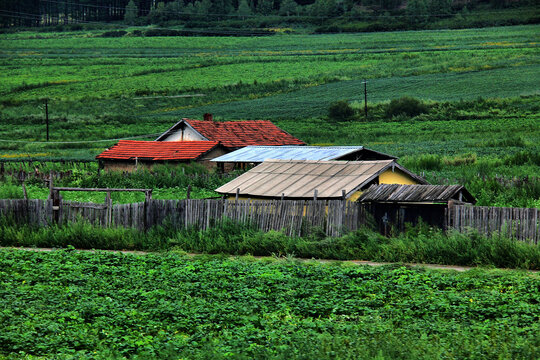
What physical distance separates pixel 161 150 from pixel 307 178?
26636 mm

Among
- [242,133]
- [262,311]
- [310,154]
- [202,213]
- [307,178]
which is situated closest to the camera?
[262,311]

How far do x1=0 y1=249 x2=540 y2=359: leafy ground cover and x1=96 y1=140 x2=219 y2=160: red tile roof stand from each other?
31428 mm

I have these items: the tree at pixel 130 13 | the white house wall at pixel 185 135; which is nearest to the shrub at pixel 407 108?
the white house wall at pixel 185 135

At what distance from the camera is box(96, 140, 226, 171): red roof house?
50.5 metres

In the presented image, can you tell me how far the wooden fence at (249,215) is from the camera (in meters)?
20.5

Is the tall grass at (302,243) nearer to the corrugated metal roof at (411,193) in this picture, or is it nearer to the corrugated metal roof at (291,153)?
the corrugated metal roof at (411,193)

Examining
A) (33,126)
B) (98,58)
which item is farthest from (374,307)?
(98,58)

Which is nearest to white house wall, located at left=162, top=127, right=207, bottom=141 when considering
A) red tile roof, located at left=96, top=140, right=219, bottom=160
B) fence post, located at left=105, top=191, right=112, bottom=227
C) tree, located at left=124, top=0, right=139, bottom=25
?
red tile roof, located at left=96, top=140, right=219, bottom=160

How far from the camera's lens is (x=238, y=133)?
55875 millimetres

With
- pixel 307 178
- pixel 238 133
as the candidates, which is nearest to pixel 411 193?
pixel 307 178

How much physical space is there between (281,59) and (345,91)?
101 ft

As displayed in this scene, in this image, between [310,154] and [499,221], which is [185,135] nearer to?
[310,154]

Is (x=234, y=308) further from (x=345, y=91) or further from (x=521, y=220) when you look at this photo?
(x=345, y=91)

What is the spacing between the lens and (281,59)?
127375 mm
